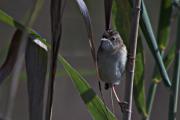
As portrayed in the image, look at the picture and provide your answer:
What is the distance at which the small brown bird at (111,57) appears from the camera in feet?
3.16

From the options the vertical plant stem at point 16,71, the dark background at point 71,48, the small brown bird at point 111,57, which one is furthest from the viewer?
the dark background at point 71,48

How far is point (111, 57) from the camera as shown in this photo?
100 cm

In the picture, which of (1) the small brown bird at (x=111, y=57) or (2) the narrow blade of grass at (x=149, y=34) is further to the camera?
(1) the small brown bird at (x=111, y=57)

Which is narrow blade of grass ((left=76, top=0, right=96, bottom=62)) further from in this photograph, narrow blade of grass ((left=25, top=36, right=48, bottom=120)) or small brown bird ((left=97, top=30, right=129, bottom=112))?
small brown bird ((left=97, top=30, right=129, bottom=112))

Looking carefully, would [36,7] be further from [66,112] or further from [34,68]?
[66,112]

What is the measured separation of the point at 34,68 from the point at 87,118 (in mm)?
1481

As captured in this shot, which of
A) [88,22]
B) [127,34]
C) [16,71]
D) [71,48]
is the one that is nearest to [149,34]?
[127,34]

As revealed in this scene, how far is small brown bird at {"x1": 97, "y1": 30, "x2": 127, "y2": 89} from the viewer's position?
3.16 ft

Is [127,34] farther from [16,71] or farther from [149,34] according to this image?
[16,71]

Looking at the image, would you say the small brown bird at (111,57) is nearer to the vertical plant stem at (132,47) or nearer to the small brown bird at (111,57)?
the small brown bird at (111,57)

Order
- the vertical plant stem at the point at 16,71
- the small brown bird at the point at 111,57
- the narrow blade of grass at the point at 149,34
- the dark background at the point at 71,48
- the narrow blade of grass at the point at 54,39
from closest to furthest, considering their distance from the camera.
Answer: the vertical plant stem at the point at 16,71, the narrow blade of grass at the point at 54,39, the narrow blade of grass at the point at 149,34, the small brown bird at the point at 111,57, the dark background at the point at 71,48

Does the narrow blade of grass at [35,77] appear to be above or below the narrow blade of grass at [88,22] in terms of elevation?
below

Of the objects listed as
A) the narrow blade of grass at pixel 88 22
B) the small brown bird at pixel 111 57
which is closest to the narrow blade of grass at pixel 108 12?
the narrow blade of grass at pixel 88 22

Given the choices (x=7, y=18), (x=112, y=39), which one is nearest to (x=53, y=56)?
(x=7, y=18)
